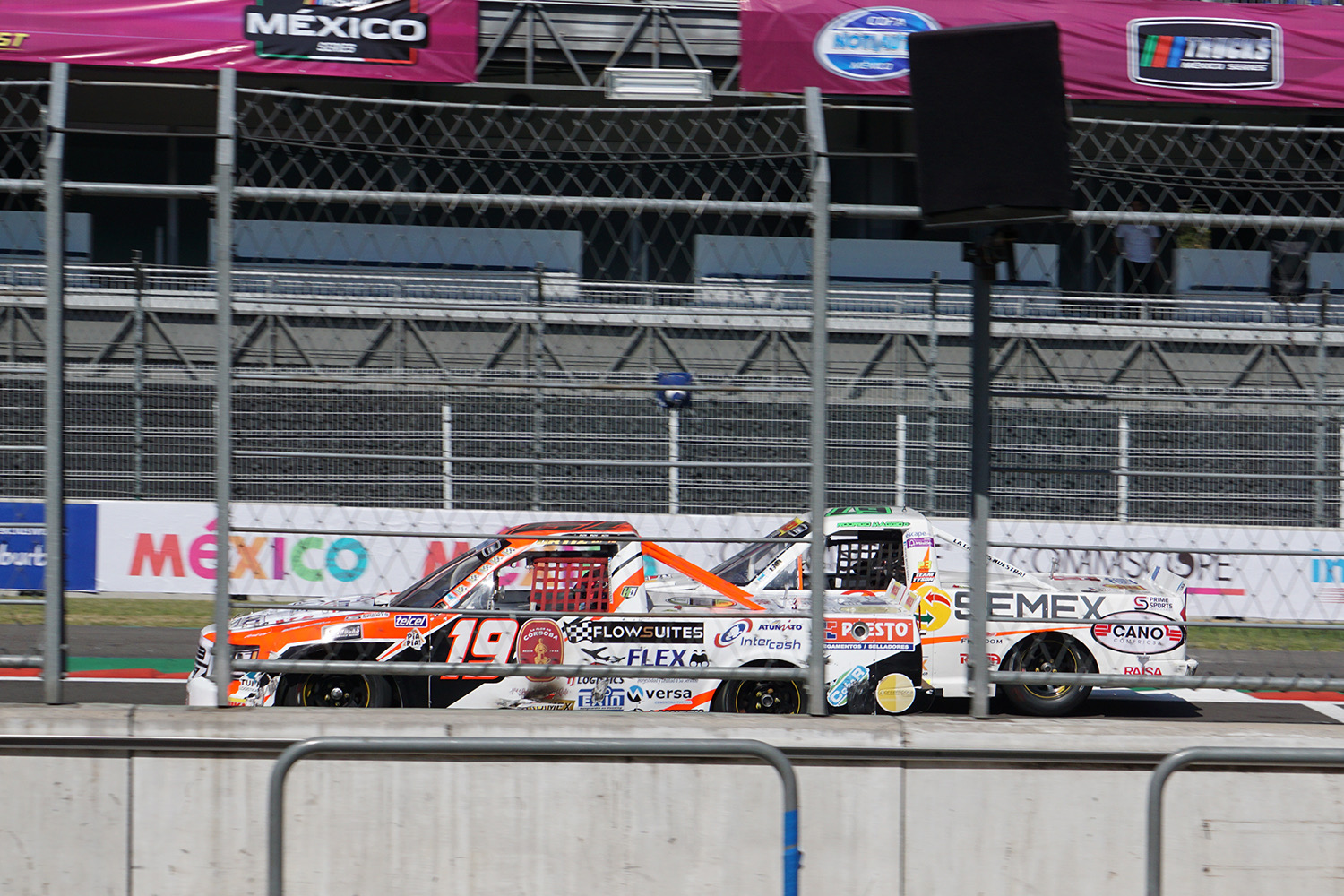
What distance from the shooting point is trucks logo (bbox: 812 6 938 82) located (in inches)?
703

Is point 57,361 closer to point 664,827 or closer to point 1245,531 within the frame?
point 664,827

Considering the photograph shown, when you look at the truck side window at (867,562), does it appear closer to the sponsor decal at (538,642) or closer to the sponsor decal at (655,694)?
the sponsor decal at (655,694)

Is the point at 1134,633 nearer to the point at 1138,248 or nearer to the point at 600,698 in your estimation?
the point at 600,698

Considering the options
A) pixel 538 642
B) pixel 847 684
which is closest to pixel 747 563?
pixel 847 684

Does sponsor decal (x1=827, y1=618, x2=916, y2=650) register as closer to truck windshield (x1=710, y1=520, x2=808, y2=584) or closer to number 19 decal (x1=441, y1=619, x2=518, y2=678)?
truck windshield (x1=710, y1=520, x2=808, y2=584)

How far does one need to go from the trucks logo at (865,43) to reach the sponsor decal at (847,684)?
41.7 ft

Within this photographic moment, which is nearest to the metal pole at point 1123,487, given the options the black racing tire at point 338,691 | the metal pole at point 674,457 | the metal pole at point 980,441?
the metal pole at point 980,441

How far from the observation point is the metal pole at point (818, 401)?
3855 millimetres

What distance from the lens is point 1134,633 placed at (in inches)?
305

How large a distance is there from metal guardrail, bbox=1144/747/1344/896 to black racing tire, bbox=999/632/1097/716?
3982 mm

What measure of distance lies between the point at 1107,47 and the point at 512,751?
17680 mm

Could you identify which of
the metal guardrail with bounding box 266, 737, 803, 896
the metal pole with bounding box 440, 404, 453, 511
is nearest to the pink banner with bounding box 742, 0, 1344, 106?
the metal pole with bounding box 440, 404, 453, 511

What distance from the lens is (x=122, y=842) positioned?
3.61 meters

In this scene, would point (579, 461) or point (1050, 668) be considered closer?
point (579, 461)
